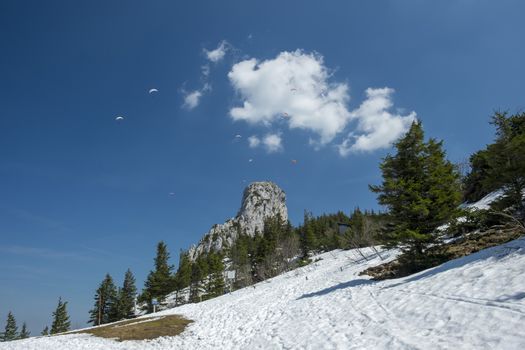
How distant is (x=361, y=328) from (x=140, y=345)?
12.5 meters

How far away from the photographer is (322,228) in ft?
324

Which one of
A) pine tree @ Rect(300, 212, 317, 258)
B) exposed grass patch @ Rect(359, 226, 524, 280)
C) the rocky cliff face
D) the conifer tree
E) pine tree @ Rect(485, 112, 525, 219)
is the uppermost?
Result: the rocky cliff face

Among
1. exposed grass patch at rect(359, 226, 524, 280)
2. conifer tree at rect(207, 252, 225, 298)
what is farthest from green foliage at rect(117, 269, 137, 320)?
exposed grass patch at rect(359, 226, 524, 280)

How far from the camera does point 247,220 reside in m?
181

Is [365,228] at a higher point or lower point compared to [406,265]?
higher

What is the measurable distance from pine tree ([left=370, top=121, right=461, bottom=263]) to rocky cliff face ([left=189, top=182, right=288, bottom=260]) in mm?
137588

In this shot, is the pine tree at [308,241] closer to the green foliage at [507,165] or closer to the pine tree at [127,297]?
the pine tree at [127,297]

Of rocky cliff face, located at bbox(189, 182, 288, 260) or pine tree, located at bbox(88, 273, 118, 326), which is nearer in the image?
pine tree, located at bbox(88, 273, 118, 326)

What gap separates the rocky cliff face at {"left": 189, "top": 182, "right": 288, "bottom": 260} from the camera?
6491 inches

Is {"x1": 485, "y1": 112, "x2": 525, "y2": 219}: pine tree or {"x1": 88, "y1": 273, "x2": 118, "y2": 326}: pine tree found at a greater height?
{"x1": 88, "y1": 273, "x2": 118, "y2": 326}: pine tree

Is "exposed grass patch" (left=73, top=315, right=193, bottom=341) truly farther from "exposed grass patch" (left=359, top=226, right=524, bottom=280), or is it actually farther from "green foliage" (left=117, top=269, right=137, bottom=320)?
"green foliage" (left=117, top=269, right=137, bottom=320)

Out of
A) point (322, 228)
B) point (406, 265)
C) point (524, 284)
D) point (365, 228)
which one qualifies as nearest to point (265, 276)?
point (365, 228)

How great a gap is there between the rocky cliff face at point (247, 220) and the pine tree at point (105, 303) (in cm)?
9512

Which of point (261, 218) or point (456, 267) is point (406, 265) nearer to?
point (456, 267)
